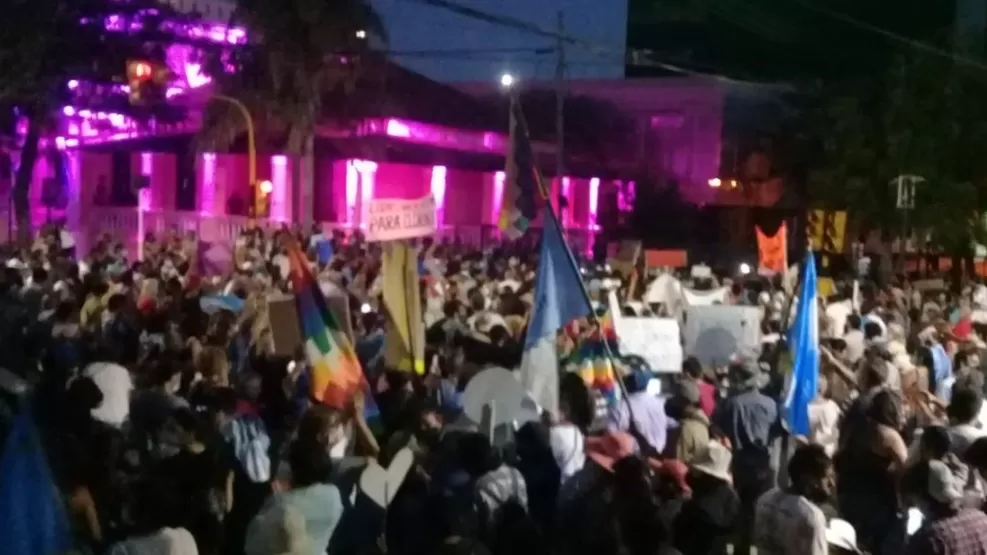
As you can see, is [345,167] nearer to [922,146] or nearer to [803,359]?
[922,146]

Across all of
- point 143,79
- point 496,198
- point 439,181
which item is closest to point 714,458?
point 143,79

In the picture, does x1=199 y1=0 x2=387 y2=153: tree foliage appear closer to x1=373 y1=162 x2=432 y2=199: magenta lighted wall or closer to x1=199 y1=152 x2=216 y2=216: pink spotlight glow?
x1=373 y1=162 x2=432 y2=199: magenta lighted wall

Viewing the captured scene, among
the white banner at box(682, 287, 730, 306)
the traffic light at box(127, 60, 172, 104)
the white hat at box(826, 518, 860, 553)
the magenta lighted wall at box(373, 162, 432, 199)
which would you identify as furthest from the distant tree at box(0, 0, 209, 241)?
the white hat at box(826, 518, 860, 553)

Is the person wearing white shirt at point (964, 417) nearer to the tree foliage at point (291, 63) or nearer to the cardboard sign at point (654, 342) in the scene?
the cardboard sign at point (654, 342)

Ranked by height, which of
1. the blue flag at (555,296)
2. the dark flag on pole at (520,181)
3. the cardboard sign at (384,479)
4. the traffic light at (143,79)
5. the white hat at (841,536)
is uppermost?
the traffic light at (143,79)

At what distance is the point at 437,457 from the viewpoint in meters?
6.75

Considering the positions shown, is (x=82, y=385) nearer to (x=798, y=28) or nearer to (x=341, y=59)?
(x=341, y=59)

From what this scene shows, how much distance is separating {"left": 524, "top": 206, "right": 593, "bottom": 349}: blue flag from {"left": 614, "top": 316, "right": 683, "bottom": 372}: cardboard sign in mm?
2445

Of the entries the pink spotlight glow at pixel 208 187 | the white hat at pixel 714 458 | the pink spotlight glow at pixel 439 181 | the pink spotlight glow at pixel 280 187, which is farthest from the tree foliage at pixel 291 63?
the white hat at pixel 714 458

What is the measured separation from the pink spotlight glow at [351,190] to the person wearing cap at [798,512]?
2964 centimetres

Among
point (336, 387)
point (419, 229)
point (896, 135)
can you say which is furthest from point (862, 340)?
point (896, 135)

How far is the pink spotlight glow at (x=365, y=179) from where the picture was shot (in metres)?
33.5

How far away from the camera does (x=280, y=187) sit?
36688 millimetres

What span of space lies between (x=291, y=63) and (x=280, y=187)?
686 cm
